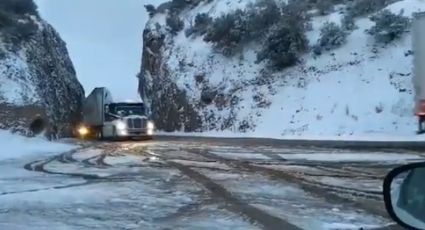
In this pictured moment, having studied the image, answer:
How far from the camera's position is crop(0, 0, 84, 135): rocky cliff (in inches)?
1626

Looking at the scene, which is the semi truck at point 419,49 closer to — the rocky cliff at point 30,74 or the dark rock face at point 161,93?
the rocky cliff at point 30,74

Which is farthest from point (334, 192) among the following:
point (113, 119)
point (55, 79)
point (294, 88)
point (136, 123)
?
point (55, 79)

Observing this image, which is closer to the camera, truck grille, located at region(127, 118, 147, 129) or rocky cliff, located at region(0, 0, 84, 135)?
rocky cliff, located at region(0, 0, 84, 135)

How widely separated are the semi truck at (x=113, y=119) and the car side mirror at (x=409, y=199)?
41325 millimetres

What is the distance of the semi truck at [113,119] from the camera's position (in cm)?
4522

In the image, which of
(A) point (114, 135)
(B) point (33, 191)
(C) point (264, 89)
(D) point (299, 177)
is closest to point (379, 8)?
(C) point (264, 89)

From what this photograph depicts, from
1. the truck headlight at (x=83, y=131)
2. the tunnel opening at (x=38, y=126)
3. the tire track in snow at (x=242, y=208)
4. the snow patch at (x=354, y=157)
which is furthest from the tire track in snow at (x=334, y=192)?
the truck headlight at (x=83, y=131)

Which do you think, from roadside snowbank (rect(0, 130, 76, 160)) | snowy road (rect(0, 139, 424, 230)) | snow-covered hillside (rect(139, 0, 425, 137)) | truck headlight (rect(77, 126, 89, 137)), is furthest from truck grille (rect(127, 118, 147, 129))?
snowy road (rect(0, 139, 424, 230))

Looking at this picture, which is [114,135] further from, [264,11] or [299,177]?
[299,177]

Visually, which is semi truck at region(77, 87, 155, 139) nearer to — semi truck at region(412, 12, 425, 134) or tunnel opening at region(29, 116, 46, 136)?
tunnel opening at region(29, 116, 46, 136)

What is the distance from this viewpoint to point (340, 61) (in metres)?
42.0

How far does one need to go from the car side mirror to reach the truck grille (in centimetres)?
4175

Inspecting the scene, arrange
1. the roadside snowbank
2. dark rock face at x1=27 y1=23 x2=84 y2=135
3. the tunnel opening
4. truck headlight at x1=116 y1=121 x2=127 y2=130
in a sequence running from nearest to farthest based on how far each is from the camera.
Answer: the roadside snowbank → the tunnel opening → truck headlight at x1=116 y1=121 x2=127 y2=130 → dark rock face at x1=27 y1=23 x2=84 y2=135

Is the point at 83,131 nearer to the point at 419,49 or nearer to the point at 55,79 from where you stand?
the point at 55,79
